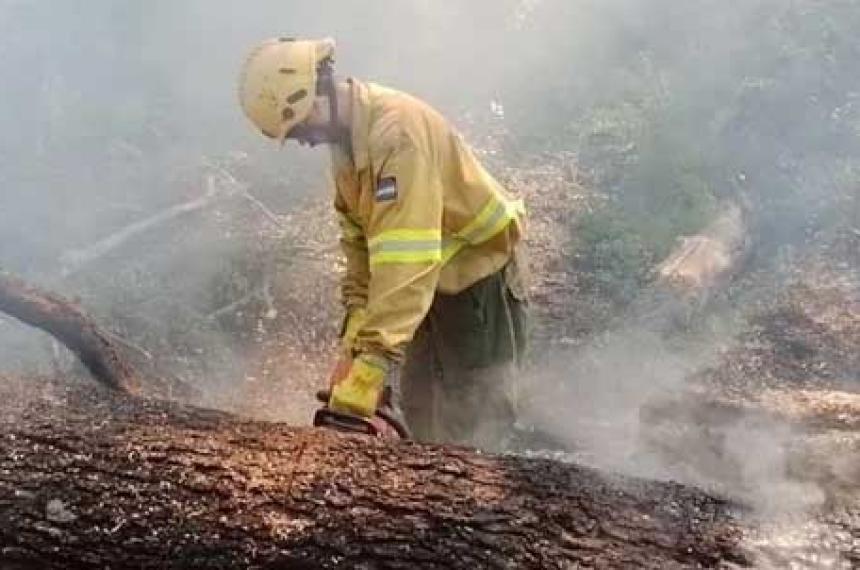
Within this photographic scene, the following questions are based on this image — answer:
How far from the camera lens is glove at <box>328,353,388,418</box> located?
3.14 metres

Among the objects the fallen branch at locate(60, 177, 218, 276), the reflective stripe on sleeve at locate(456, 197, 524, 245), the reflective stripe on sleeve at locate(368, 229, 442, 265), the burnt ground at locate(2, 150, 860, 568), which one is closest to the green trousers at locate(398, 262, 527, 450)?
the reflective stripe on sleeve at locate(456, 197, 524, 245)

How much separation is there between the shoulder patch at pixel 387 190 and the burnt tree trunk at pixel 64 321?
58.4 inches

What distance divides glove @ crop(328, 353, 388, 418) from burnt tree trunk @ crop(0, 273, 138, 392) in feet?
4.20

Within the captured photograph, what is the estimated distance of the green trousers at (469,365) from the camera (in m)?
4.10

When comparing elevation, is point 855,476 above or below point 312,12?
below

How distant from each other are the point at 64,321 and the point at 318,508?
1.89 metres

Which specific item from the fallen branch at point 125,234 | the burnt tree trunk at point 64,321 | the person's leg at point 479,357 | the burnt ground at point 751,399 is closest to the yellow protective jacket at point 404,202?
the person's leg at point 479,357

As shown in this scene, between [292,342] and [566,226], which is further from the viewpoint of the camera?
[566,226]

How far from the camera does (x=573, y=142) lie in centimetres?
788

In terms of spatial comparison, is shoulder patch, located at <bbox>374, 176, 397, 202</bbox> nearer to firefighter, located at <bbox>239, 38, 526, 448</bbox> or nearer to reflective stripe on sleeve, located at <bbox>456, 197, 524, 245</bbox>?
firefighter, located at <bbox>239, 38, 526, 448</bbox>

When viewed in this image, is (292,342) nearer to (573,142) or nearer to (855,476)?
(573,142)

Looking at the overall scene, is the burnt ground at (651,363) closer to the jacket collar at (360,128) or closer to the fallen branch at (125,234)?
the fallen branch at (125,234)

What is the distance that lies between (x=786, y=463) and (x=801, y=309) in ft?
10.3

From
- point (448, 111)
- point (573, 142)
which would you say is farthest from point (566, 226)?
point (448, 111)
